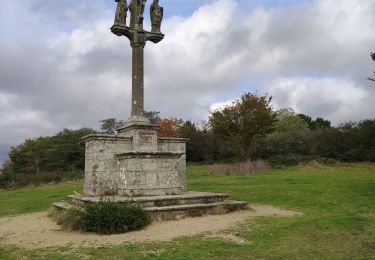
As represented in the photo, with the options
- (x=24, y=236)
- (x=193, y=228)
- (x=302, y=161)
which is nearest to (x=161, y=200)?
(x=193, y=228)

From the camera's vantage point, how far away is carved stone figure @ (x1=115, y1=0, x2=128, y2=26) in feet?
42.1

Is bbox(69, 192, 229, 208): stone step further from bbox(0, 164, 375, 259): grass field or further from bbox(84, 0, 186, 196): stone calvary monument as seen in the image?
bbox(0, 164, 375, 259): grass field

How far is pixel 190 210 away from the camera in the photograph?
10.3 meters

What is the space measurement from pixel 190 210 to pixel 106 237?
2.69 metres

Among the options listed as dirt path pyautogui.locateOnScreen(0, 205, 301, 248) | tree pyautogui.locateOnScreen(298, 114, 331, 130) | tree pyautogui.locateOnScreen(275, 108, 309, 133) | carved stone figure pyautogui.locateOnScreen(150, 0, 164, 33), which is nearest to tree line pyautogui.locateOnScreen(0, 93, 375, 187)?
tree pyautogui.locateOnScreen(275, 108, 309, 133)

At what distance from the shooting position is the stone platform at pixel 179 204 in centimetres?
983

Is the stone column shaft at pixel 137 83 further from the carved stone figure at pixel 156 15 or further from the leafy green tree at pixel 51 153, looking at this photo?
the leafy green tree at pixel 51 153

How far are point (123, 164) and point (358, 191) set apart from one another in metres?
8.65

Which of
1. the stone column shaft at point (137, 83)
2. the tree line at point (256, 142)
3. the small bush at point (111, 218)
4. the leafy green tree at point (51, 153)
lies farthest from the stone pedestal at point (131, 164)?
the leafy green tree at point (51, 153)

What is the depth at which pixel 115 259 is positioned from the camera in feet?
21.5

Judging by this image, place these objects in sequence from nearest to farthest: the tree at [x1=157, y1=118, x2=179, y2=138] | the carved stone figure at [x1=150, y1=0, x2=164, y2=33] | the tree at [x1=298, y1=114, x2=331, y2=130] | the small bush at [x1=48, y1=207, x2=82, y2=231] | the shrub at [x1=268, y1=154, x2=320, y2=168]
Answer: the small bush at [x1=48, y1=207, x2=82, y2=231], the carved stone figure at [x1=150, y1=0, x2=164, y2=33], the shrub at [x1=268, y1=154, x2=320, y2=168], the tree at [x1=157, y1=118, x2=179, y2=138], the tree at [x1=298, y1=114, x2=331, y2=130]

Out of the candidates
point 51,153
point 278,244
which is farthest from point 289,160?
point 51,153

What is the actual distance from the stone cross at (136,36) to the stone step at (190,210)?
3.74 m

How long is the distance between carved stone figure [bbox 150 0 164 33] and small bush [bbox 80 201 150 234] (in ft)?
21.9
